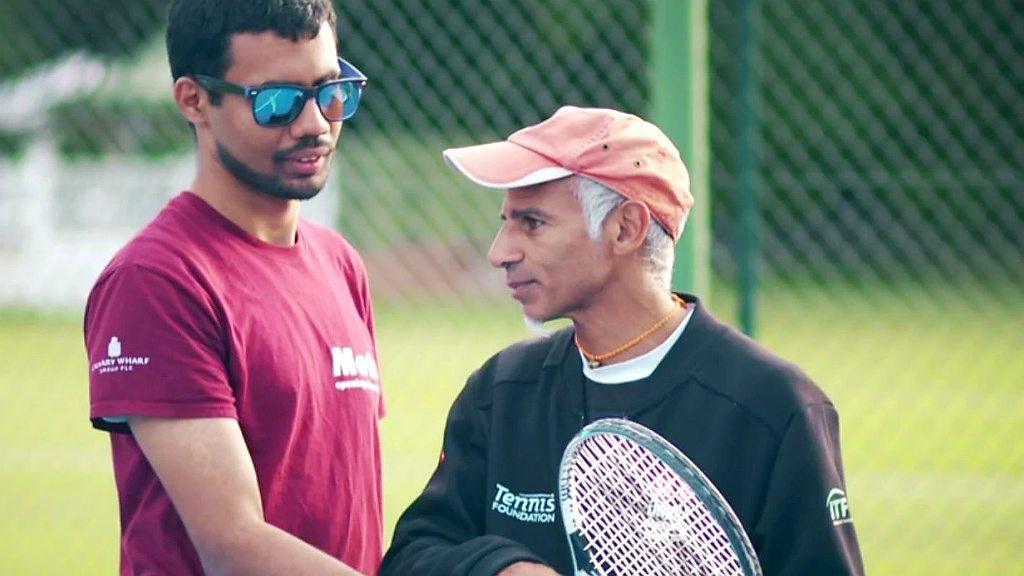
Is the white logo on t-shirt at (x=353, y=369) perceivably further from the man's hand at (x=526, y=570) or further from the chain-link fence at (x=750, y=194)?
the chain-link fence at (x=750, y=194)

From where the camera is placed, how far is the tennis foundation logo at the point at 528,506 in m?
2.90

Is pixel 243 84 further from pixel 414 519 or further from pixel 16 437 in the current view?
pixel 16 437

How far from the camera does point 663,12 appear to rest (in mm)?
4746

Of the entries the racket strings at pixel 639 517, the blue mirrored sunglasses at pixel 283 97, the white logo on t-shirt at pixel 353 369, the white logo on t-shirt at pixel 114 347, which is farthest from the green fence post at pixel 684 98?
the white logo on t-shirt at pixel 114 347

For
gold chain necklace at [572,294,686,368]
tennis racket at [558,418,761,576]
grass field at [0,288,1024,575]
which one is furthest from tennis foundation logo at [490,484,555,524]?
grass field at [0,288,1024,575]

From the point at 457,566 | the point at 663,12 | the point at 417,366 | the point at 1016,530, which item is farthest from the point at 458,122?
the point at 457,566

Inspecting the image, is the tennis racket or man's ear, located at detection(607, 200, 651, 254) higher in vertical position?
man's ear, located at detection(607, 200, 651, 254)

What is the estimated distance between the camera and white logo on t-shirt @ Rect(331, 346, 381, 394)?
3.27m

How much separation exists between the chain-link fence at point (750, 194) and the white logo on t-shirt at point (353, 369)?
270 centimetres

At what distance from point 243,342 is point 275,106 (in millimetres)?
463

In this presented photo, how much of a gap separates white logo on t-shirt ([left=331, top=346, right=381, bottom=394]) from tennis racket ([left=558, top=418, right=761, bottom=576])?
66cm

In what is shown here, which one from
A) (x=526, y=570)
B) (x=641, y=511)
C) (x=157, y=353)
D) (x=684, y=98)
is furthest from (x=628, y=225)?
(x=684, y=98)

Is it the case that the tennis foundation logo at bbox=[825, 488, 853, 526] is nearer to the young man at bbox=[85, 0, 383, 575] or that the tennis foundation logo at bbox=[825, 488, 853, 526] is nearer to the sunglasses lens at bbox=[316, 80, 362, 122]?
the young man at bbox=[85, 0, 383, 575]

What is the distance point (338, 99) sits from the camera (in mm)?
3299
